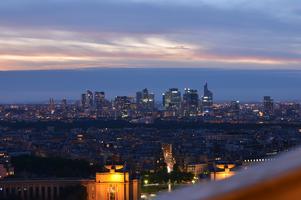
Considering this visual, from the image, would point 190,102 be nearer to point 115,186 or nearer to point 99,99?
point 99,99

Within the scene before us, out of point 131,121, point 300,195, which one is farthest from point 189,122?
point 300,195

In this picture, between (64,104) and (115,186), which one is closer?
(115,186)

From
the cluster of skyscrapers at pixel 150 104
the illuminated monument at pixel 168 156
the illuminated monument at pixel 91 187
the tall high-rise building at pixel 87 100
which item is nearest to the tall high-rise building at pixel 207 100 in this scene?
the cluster of skyscrapers at pixel 150 104

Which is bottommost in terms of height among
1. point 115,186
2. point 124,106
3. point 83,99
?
point 115,186

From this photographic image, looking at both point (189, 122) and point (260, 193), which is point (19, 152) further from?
point (260, 193)

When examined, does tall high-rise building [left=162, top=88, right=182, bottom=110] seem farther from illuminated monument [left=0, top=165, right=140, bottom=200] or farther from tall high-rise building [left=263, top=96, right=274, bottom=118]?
illuminated monument [left=0, top=165, right=140, bottom=200]

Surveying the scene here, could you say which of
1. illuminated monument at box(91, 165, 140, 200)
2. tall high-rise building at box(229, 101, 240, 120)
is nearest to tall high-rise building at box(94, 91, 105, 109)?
tall high-rise building at box(229, 101, 240, 120)

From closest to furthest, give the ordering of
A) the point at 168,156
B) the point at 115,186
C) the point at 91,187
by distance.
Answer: the point at 115,186 < the point at 91,187 < the point at 168,156

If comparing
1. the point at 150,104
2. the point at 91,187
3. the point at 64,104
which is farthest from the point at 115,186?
the point at 64,104
